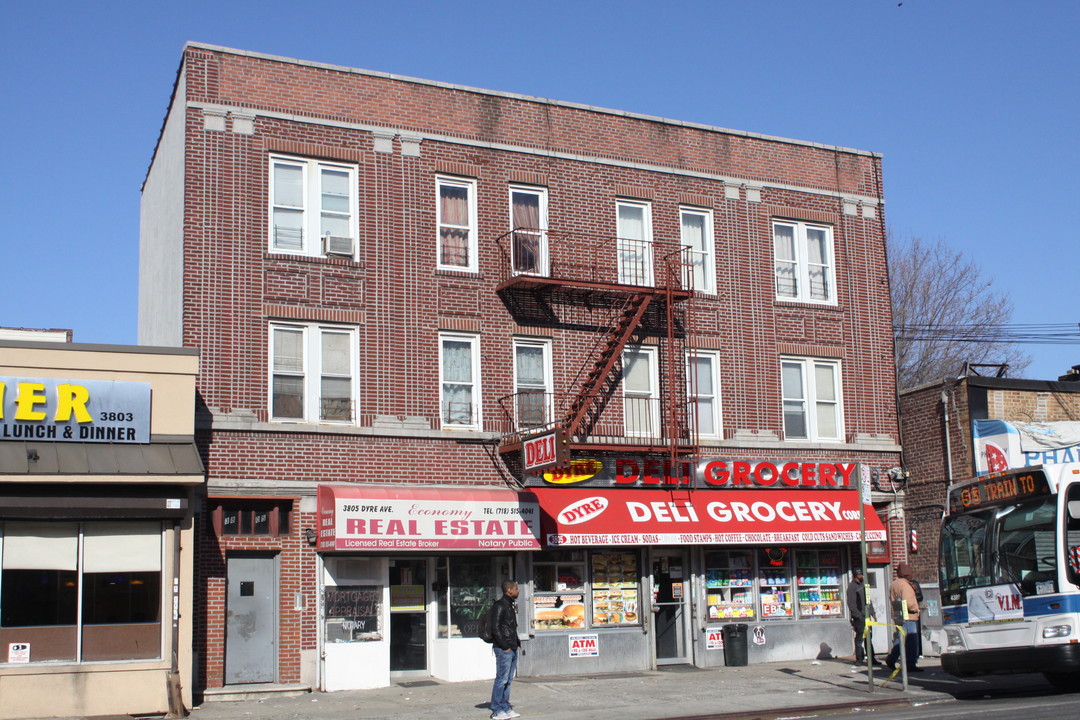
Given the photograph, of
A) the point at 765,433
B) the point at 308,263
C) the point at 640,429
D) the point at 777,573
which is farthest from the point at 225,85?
the point at 777,573

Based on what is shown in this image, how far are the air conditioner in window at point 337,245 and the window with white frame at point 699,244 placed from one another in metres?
7.02

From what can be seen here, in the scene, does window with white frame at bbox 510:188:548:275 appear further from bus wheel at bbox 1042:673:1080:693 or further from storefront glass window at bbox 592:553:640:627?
bus wheel at bbox 1042:673:1080:693

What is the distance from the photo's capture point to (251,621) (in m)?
19.1

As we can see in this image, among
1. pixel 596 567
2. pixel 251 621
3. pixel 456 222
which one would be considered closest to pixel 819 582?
pixel 596 567

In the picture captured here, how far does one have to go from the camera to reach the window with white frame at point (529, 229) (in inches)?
878

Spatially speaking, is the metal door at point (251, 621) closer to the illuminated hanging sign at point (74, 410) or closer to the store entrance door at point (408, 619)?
the store entrance door at point (408, 619)

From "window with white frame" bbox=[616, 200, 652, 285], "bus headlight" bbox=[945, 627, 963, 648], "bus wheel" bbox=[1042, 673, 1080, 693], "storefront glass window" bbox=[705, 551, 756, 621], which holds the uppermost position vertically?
"window with white frame" bbox=[616, 200, 652, 285]

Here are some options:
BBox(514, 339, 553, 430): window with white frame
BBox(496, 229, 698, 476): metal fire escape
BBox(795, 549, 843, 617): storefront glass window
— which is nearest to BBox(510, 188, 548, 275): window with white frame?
BBox(496, 229, 698, 476): metal fire escape

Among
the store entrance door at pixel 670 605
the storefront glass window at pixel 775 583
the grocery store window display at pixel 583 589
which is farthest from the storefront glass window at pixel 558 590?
the storefront glass window at pixel 775 583

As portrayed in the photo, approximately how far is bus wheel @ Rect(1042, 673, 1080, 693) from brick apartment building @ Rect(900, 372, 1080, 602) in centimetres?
695

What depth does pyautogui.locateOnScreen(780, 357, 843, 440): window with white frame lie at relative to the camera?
2461 centimetres

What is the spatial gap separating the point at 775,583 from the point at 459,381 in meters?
7.70

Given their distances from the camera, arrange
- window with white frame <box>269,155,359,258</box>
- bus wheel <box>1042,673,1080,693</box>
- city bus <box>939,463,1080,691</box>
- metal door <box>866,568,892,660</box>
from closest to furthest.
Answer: city bus <box>939,463,1080,691</box> < bus wheel <box>1042,673,1080,693</box> < window with white frame <box>269,155,359,258</box> < metal door <box>866,568,892,660</box>

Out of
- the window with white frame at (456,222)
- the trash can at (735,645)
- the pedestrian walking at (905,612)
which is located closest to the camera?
the pedestrian walking at (905,612)
